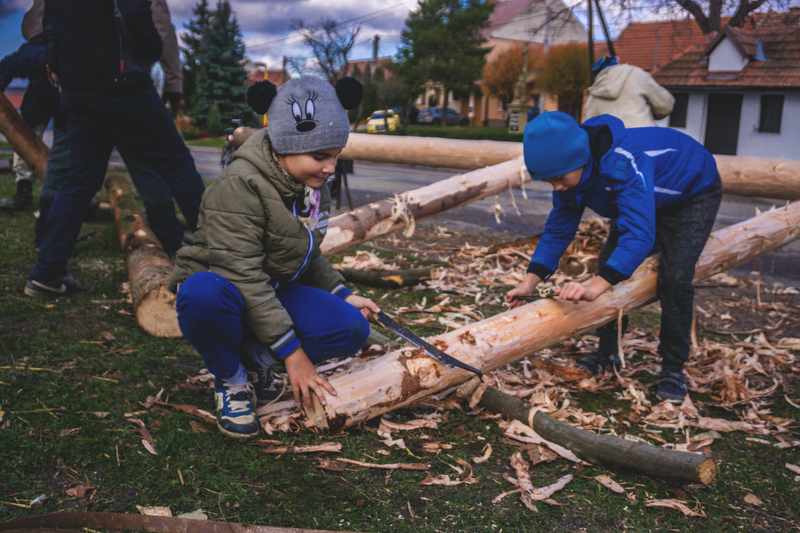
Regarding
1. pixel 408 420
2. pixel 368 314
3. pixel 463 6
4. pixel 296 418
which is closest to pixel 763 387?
pixel 408 420

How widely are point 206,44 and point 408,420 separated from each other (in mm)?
34140

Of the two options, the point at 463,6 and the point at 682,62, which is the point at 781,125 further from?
the point at 463,6

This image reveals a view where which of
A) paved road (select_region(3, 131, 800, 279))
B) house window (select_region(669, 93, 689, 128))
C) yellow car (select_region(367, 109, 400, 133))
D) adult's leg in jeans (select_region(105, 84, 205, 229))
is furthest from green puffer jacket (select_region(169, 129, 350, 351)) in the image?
yellow car (select_region(367, 109, 400, 133))

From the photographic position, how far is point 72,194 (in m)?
4.19

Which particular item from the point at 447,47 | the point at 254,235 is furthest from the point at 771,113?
the point at 447,47

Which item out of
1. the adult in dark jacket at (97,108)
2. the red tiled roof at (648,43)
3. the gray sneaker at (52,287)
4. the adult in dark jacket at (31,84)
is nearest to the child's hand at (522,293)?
the adult in dark jacket at (97,108)

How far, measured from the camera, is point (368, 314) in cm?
291

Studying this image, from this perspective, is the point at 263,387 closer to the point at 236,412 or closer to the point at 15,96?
the point at 236,412

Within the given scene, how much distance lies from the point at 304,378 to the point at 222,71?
110 feet

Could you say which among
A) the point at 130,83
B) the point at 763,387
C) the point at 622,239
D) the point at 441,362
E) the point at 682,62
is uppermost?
the point at 682,62

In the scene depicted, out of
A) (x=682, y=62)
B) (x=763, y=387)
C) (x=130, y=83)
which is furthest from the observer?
(x=682, y=62)

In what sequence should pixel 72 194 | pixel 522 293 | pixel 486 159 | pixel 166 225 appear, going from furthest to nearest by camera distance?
pixel 486 159 < pixel 166 225 < pixel 72 194 < pixel 522 293

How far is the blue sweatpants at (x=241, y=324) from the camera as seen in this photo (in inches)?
93.4

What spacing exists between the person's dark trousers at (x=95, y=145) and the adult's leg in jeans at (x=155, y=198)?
0.71 ft
